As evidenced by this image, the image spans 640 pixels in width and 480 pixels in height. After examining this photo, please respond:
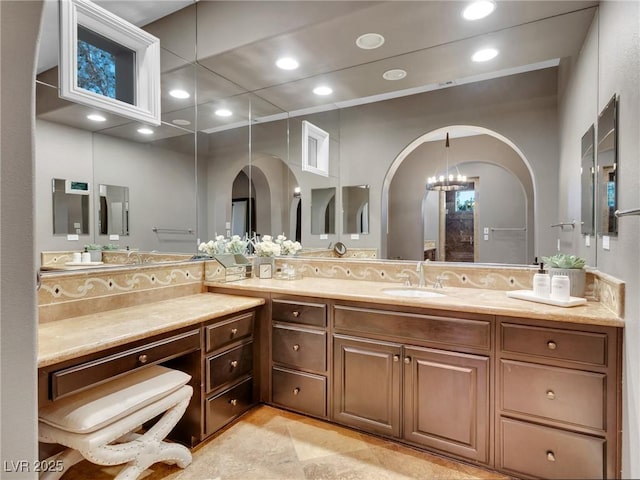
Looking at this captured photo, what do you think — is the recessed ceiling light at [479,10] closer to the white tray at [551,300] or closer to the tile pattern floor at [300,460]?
the white tray at [551,300]

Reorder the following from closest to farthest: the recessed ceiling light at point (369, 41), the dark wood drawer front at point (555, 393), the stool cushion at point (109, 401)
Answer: the stool cushion at point (109, 401), the dark wood drawer front at point (555, 393), the recessed ceiling light at point (369, 41)

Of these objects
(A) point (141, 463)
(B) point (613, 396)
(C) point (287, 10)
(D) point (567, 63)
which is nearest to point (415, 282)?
(B) point (613, 396)

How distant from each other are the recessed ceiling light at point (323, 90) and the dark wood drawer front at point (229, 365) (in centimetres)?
218

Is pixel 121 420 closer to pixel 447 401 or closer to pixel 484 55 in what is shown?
pixel 447 401

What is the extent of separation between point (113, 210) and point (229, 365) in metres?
1.24

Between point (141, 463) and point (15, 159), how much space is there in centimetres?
150

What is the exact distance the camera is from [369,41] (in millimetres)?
2367

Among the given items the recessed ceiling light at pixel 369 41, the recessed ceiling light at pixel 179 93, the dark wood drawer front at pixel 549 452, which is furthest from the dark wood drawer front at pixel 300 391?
the recessed ceiling light at pixel 369 41

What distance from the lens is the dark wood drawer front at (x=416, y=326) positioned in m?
1.74

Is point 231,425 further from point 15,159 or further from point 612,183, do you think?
point 612,183

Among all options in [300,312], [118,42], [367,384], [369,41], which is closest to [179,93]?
[118,42]

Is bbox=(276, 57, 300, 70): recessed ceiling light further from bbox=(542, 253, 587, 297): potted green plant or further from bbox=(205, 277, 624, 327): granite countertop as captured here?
bbox=(542, 253, 587, 297): potted green plant

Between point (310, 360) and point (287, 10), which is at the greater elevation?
point (287, 10)

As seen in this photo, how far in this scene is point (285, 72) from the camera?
9.27 ft
